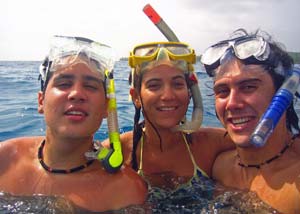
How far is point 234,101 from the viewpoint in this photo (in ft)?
11.0

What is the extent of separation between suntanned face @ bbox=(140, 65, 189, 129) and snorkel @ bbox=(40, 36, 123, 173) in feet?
1.70

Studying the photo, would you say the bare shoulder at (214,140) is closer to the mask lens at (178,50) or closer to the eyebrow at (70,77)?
the mask lens at (178,50)

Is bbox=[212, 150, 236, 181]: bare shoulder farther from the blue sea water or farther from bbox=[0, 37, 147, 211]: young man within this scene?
the blue sea water

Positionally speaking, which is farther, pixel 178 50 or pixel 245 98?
pixel 178 50

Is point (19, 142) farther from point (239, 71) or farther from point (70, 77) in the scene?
point (239, 71)

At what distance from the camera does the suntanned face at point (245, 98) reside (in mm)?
3324

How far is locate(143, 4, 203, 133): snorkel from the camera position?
170 inches

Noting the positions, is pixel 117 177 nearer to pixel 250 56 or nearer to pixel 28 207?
pixel 28 207

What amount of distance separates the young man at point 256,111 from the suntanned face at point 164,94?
0.49 metres

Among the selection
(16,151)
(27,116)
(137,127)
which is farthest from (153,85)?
(27,116)

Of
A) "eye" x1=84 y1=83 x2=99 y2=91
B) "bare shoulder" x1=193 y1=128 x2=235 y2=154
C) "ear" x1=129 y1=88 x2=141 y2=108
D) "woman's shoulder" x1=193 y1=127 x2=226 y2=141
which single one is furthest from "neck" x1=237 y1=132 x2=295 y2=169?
"eye" x1=84 y1=83 x2=99 y2=91

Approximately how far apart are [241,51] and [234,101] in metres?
0.53

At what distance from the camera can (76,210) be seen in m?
3.39

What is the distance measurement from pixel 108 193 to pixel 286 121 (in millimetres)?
1949
